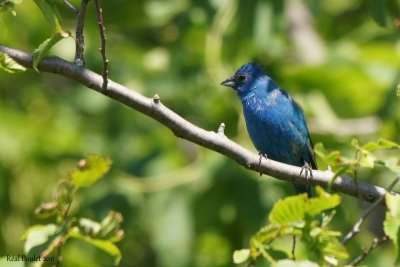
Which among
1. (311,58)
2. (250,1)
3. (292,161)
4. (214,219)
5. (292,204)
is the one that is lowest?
(292,204)

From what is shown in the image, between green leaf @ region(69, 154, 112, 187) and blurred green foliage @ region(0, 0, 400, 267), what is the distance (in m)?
2.07

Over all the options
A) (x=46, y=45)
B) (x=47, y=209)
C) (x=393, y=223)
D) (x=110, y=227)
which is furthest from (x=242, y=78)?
(x=393, y=223)

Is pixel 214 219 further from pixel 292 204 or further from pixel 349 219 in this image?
pixel 292 204

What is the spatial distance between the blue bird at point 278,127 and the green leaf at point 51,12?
243 cm

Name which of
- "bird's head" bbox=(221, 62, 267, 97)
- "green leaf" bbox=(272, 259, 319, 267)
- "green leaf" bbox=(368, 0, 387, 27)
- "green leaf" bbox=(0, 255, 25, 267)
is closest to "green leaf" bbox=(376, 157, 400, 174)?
"green leaf" bbox=(272, 259, 319, 267)

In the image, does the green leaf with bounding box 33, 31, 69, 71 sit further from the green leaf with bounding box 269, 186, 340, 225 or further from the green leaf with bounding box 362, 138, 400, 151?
the green leaf with bounding box 362, 138, 400, 151

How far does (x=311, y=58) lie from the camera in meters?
7.19

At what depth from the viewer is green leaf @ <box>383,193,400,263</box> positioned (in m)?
2.94

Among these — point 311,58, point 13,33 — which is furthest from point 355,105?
point 13,33

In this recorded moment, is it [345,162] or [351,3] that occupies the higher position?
[351,3]

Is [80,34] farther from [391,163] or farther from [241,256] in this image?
[391,163]

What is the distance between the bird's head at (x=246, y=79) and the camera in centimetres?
611

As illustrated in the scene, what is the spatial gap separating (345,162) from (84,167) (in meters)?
1.11

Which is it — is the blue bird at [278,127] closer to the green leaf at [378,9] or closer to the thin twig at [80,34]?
the green leaf at [378,9]
